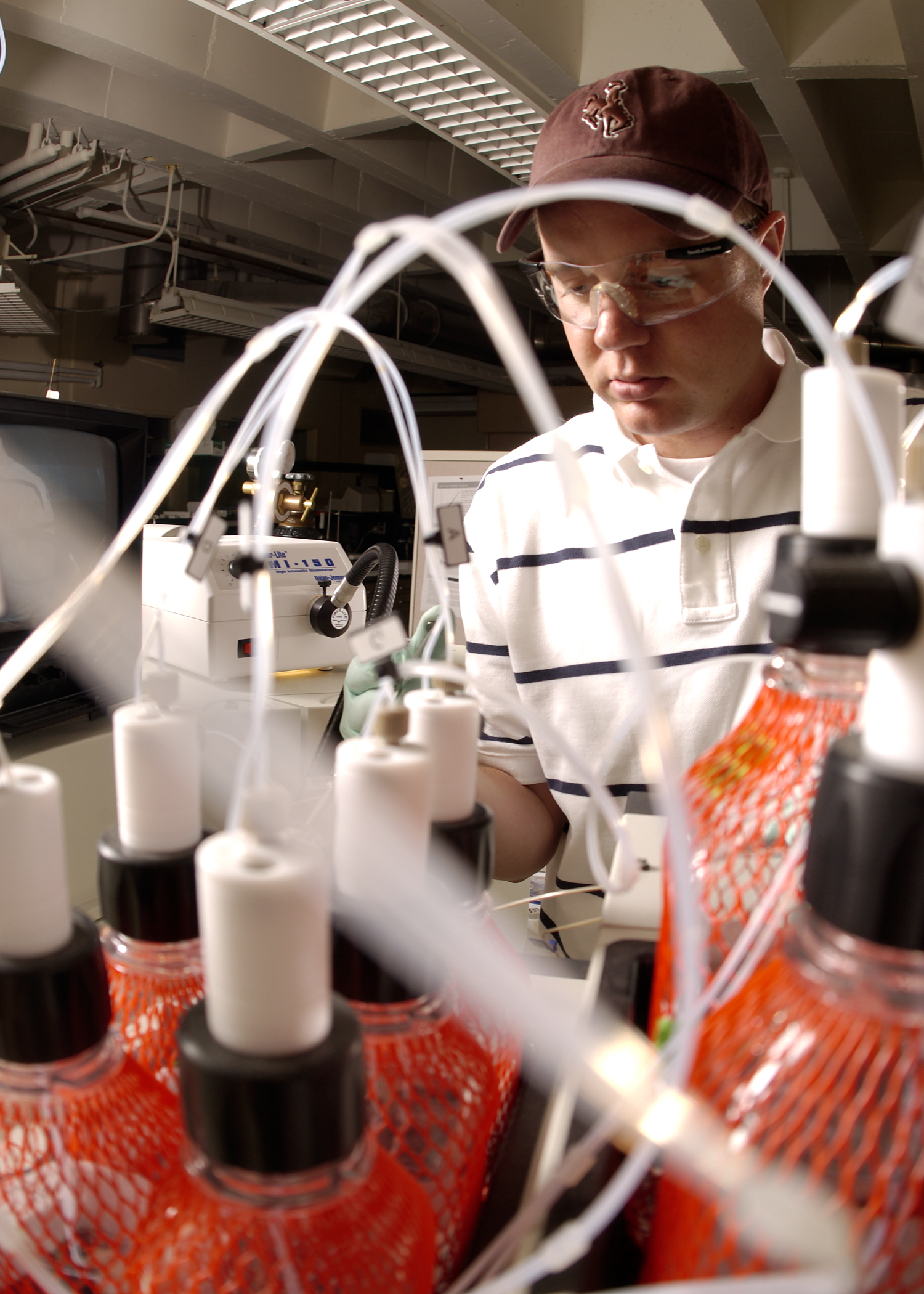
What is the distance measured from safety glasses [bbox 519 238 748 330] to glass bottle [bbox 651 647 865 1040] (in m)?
0.82

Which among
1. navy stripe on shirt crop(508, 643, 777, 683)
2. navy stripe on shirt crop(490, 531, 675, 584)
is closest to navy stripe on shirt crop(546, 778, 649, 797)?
navy stripe on shirt crop(508, 643, 777, 683)

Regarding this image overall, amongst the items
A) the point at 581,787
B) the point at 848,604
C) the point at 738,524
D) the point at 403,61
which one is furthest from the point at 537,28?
the point at 848,604

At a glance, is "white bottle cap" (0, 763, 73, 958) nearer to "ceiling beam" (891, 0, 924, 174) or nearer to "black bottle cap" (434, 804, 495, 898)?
"black bottle cap" (434, 804, 495, 898)

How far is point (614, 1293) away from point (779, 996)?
108mm

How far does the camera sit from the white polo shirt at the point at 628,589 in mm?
1223

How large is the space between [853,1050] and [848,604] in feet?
0.44

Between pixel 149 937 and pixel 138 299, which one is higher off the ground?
pixel 138 299

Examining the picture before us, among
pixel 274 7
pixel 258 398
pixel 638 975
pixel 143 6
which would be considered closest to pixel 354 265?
pixel 258 398

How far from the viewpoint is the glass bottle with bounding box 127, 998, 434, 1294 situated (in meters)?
0.25

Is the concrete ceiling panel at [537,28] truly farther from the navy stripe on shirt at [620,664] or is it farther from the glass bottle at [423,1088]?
the glass bottle at [423,1088]

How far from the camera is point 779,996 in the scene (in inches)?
11.3

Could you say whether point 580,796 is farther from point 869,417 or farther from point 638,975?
point 869,417

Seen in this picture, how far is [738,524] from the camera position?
4.09 feet

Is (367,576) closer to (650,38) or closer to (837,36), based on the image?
(650,38)
